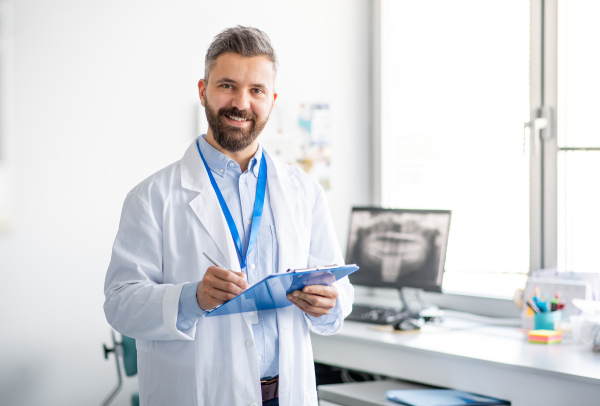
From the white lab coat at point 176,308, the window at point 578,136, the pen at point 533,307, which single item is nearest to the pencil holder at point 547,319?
the pen at point 533,307

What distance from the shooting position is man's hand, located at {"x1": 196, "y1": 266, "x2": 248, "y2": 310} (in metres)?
1.40

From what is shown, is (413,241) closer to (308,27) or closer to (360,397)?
(360,397)

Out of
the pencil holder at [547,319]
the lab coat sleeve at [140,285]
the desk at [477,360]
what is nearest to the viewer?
the lab coat sleeve at [140,285]

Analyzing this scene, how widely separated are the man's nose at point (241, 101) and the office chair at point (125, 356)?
1046 millimetres

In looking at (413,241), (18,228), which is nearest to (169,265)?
(18,228)

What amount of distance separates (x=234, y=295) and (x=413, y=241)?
1.58 m

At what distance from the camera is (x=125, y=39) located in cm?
255

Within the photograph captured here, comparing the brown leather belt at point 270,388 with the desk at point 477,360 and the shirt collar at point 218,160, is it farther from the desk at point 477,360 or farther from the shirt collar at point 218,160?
the desk at point 477,360

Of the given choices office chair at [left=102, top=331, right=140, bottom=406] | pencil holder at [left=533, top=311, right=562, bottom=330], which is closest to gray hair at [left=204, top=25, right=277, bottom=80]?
office chair at [left=102, top=331, right=140, bottom=406]

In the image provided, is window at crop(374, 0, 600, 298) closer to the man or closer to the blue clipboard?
the man

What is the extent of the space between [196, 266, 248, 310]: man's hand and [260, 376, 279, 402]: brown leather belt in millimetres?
303

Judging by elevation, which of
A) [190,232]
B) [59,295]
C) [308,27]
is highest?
[308,27]

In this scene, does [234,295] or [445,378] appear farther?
[445,378]

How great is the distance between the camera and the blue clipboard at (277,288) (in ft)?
4.70
